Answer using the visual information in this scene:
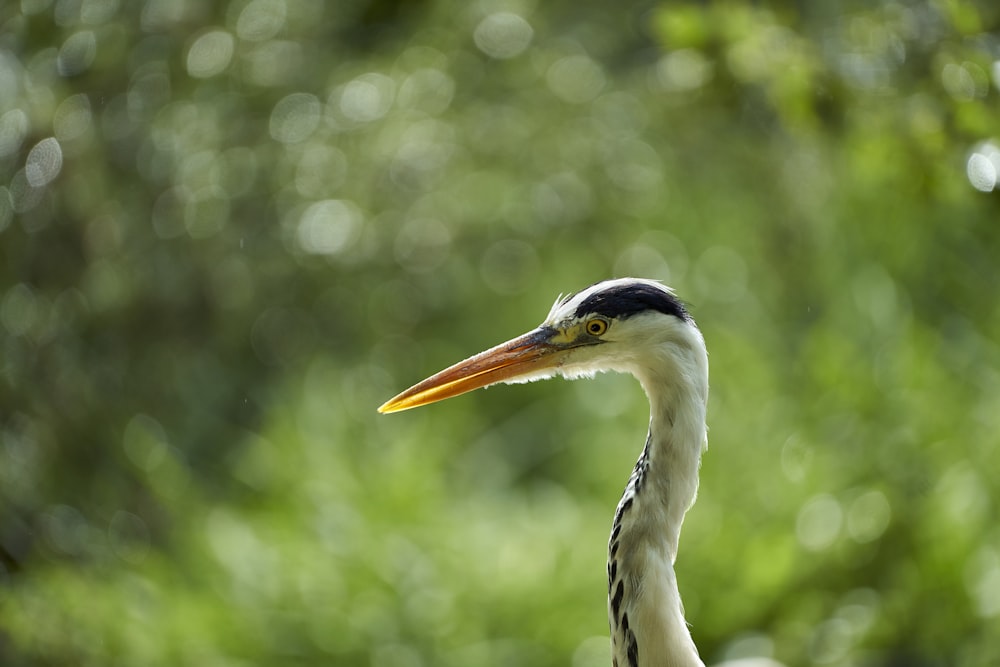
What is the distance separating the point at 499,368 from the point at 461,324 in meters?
4.65

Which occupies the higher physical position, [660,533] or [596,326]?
[596,326]

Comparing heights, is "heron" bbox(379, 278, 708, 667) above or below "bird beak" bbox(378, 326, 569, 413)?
below

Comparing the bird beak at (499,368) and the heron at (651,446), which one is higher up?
the bird beak at (499,368)

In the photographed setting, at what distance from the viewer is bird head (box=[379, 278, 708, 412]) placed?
6.21 ft

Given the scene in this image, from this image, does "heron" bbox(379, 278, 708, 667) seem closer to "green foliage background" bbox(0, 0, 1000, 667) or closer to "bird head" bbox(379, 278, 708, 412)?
"bird head" bbox(379, 278, 708, 412)

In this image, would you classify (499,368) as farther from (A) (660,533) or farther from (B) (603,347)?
(A) (660,533)

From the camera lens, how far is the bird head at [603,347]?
1.89 metres

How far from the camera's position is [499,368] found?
6.57ft

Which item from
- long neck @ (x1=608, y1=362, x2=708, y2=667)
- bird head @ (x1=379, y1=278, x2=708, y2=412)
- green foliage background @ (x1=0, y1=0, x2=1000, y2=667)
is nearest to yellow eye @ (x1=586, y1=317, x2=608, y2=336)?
bird head @ (x1=379, y1=278, x2=708, y2=412)

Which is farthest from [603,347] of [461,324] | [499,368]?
[461,324]

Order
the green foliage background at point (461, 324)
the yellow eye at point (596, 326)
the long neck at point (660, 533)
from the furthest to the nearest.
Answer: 1. the green foliage background at point (461, 324)
2. the yellow eye at point (596, 326)
3. the long neck at point (660, 533)

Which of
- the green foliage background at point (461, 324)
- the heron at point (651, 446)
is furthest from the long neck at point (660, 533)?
the green foliage background at point (461, 324)

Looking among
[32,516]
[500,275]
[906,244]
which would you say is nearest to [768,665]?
[906,244]

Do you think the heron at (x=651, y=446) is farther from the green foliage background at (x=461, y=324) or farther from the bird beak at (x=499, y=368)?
the green foliage background at (x=461, y=324)
